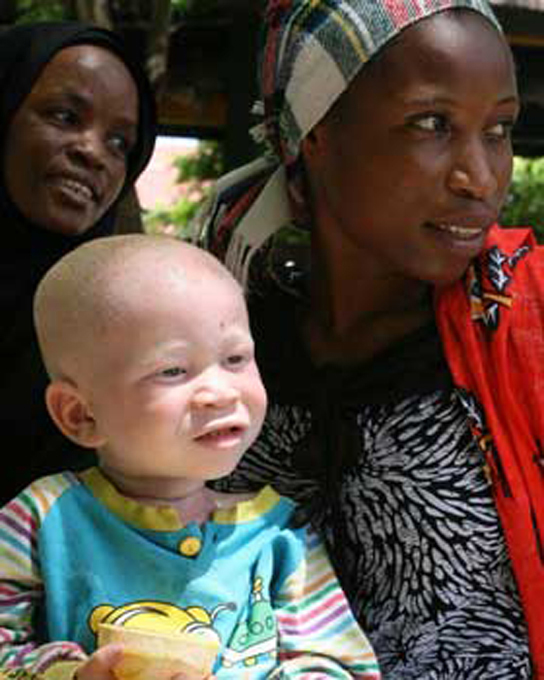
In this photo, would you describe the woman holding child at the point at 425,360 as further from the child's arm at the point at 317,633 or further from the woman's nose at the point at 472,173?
the child's arm at the point at 317,633

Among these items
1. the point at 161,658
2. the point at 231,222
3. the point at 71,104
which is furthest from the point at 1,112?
the point at 161,658

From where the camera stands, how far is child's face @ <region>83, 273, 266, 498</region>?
182cm

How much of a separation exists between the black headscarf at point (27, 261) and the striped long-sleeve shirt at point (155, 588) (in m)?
0.82

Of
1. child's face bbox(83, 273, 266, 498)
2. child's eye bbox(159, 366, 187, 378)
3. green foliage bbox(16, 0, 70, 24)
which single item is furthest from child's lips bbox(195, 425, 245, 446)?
green foliage bbox(16, 0, 70, 24)

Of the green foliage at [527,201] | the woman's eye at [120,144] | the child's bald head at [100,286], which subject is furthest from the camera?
the green foliage at [527,201]

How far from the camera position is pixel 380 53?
2.11m

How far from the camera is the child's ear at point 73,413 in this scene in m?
1.91

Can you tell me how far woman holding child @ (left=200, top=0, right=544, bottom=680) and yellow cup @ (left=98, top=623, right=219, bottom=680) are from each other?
0.61m

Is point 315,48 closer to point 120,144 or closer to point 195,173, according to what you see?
point 120,144

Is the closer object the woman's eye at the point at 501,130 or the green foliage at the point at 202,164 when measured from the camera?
the woman's eye at the point at 501,130

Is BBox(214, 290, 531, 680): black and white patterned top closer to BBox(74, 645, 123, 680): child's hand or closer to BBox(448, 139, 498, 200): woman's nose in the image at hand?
BBox(448, 139, 498, 200): woman's nose

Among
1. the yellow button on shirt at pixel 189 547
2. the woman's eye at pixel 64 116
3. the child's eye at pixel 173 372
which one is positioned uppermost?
the woman's eye at pixel 64 116

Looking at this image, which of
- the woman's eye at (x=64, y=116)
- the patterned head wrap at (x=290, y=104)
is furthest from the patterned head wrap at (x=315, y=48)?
the woman's eye at (x=64, y=116)

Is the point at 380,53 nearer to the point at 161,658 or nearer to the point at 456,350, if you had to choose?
the point at 456,350
